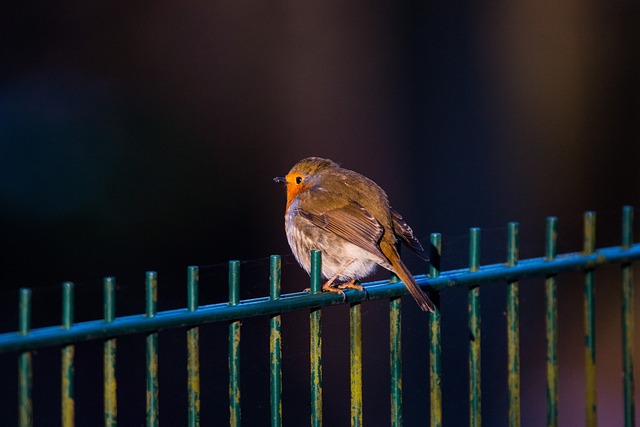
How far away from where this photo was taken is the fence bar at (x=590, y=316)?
3631mm

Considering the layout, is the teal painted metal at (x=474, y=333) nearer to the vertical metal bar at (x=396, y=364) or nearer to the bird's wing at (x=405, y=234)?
the vertical metal bar at (x=396, y=364)

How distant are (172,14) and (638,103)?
4.17 metres

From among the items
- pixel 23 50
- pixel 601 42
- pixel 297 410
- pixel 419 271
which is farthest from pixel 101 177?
pixel 601 42

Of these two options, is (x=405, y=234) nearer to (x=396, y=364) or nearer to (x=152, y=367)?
(x=396, y=364)

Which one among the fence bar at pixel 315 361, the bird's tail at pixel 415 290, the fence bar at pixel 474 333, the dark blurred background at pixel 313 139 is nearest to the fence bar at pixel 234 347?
the fence bar at pixel 315 361

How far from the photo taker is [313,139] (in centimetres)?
690

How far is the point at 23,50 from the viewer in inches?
222

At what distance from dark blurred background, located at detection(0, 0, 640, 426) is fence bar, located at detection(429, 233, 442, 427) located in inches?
31.5

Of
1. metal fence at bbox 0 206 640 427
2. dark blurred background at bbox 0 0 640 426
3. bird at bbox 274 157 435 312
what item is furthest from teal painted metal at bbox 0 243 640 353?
dark blurred background at bbox 0 0 640 426

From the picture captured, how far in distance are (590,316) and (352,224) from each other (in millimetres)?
949

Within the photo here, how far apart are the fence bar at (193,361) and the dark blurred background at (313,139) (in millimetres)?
1648

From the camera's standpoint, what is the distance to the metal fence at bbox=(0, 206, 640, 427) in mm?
2242

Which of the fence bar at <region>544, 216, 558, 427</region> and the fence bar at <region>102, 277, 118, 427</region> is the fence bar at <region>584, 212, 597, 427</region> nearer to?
the fence bar at <region>544, 216, 558, 427</region>

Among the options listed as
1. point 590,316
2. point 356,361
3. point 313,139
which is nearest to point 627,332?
point 590,316
